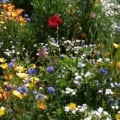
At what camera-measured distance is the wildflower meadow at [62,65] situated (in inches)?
138

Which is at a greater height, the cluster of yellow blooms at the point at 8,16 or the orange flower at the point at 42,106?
the cluster of yellow blooms at the point at 8,16

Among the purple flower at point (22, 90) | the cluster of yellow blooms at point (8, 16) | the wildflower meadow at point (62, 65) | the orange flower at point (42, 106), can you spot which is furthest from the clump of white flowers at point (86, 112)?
the cluster of yellow blooms at point (8, 16)

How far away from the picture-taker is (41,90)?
3660mm

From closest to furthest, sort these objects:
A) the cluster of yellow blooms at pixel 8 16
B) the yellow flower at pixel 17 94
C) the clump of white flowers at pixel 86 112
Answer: the clump of white flowers at pixel 86 112 → the yellow flower at pixel 17 94 → the cluster of yellow blooms at pixel 8 16

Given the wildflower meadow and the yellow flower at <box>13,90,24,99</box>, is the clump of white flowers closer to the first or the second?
the wildflower meadow

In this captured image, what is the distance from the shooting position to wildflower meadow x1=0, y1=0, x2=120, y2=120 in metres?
3.51

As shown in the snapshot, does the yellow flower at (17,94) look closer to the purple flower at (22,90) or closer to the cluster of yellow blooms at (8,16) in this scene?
the purple flower at (22,90)

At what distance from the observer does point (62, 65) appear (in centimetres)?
404

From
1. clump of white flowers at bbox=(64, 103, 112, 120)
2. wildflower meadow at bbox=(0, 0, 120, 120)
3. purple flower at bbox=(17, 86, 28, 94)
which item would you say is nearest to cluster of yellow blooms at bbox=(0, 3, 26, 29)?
wildflower meadow at bbox=(0, 0, 120, 120)

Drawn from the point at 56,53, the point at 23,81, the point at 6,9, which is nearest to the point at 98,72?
the point at 23,81

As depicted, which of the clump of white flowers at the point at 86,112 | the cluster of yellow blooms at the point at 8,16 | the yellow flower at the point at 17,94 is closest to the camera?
the clump of white flowers at the point at 86,112

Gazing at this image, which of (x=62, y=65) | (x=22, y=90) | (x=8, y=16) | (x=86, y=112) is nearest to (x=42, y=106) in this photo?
(x=22, y=90)

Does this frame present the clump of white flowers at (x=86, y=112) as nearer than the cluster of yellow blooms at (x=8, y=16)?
Yes

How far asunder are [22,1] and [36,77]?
2.53 meters
